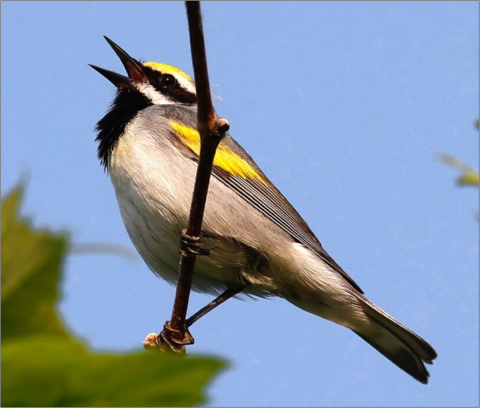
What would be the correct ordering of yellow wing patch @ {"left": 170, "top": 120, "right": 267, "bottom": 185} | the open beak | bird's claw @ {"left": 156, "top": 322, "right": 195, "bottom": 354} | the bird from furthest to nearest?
the open beak < yellow wing patch @ {"left": 170, "top": 120, "right": 267, "bottom": 185} < the bird < bird's claw @ {"left": 156, "top": 322, "right": 195, "bottom": 354}

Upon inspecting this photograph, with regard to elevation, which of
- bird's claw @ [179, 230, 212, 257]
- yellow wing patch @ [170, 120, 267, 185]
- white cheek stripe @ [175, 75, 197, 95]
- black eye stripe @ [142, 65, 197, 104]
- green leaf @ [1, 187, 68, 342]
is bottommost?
green leaf @ [1, 187, 68, 342]

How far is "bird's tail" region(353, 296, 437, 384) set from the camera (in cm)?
638

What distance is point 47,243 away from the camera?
0.74 metres

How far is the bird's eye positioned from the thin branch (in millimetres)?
3245

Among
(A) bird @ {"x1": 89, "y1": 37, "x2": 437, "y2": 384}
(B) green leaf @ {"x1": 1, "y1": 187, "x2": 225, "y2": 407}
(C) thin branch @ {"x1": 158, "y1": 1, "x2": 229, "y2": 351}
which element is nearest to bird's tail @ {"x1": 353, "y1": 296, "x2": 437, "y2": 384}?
(A) bird @ {"x1": 89, "y1": 37, "x2": 437, "y2": 384}

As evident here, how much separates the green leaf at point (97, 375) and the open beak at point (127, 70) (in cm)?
671

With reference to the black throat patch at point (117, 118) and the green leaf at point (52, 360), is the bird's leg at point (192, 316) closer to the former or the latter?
the black throat patch at point (117, 118)

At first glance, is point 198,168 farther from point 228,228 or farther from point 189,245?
point 228,228

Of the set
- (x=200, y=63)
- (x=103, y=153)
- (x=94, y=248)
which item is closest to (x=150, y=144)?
(x=103, y=153)

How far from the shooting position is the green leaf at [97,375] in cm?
71

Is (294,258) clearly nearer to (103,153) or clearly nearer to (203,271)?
(203,271)

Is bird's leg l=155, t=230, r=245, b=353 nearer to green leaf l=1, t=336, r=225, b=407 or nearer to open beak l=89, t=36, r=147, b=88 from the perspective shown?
open beak l=89, t=36, r=147, b=88

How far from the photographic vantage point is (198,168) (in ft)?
10.7

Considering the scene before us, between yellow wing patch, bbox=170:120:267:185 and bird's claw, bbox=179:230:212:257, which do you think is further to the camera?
yellow wing patch, bbox=170:120:267:185
